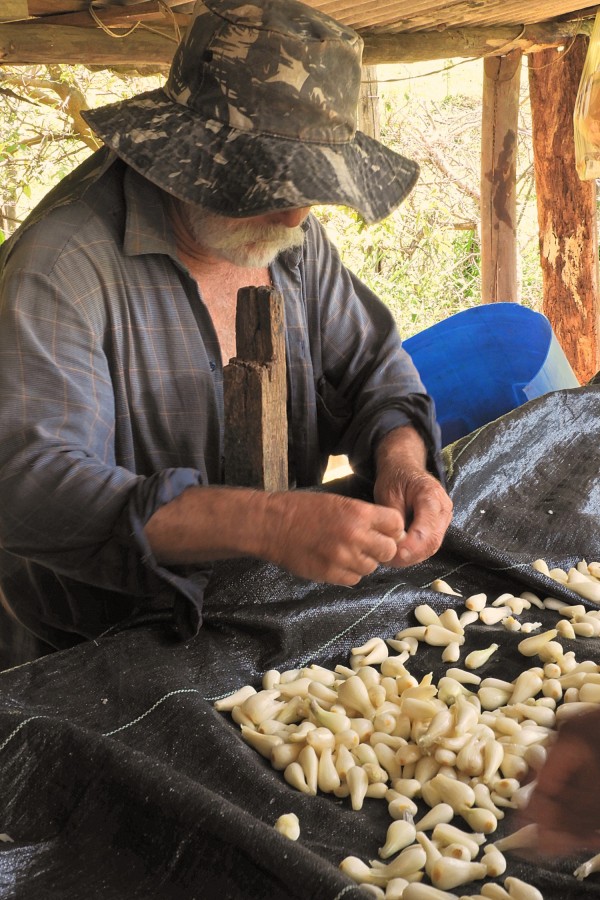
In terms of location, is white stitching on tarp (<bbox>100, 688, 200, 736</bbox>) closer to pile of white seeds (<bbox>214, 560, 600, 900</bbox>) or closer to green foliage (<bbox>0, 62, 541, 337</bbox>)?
pile of white seeds (<bbox>214, 560, 600, 900</bbox>)

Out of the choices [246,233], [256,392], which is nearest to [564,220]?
[246,233]

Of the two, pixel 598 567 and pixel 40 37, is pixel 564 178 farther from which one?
pixel 598 567

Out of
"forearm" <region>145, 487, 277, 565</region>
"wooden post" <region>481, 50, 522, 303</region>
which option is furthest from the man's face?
"wooden post" <region>481, 50, 522, 303</region>

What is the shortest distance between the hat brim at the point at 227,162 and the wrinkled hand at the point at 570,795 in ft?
3.14

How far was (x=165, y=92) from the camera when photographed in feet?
6.08

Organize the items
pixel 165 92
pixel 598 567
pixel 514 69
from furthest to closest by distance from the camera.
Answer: pixel 514 69, pixel 598 567, pixel 165 92

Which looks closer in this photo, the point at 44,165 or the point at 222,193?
the point at 222,193

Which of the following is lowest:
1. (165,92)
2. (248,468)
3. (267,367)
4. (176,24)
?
(248,468)

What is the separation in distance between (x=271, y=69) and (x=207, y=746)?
112cm

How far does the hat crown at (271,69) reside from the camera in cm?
167

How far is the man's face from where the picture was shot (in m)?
1.85

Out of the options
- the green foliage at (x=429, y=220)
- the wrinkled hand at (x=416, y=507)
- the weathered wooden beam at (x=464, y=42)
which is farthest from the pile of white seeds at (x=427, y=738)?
the green foliage at (x=429, y=220)

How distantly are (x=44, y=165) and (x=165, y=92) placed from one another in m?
5.11

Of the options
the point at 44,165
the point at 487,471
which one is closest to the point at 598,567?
the point at 487,471
